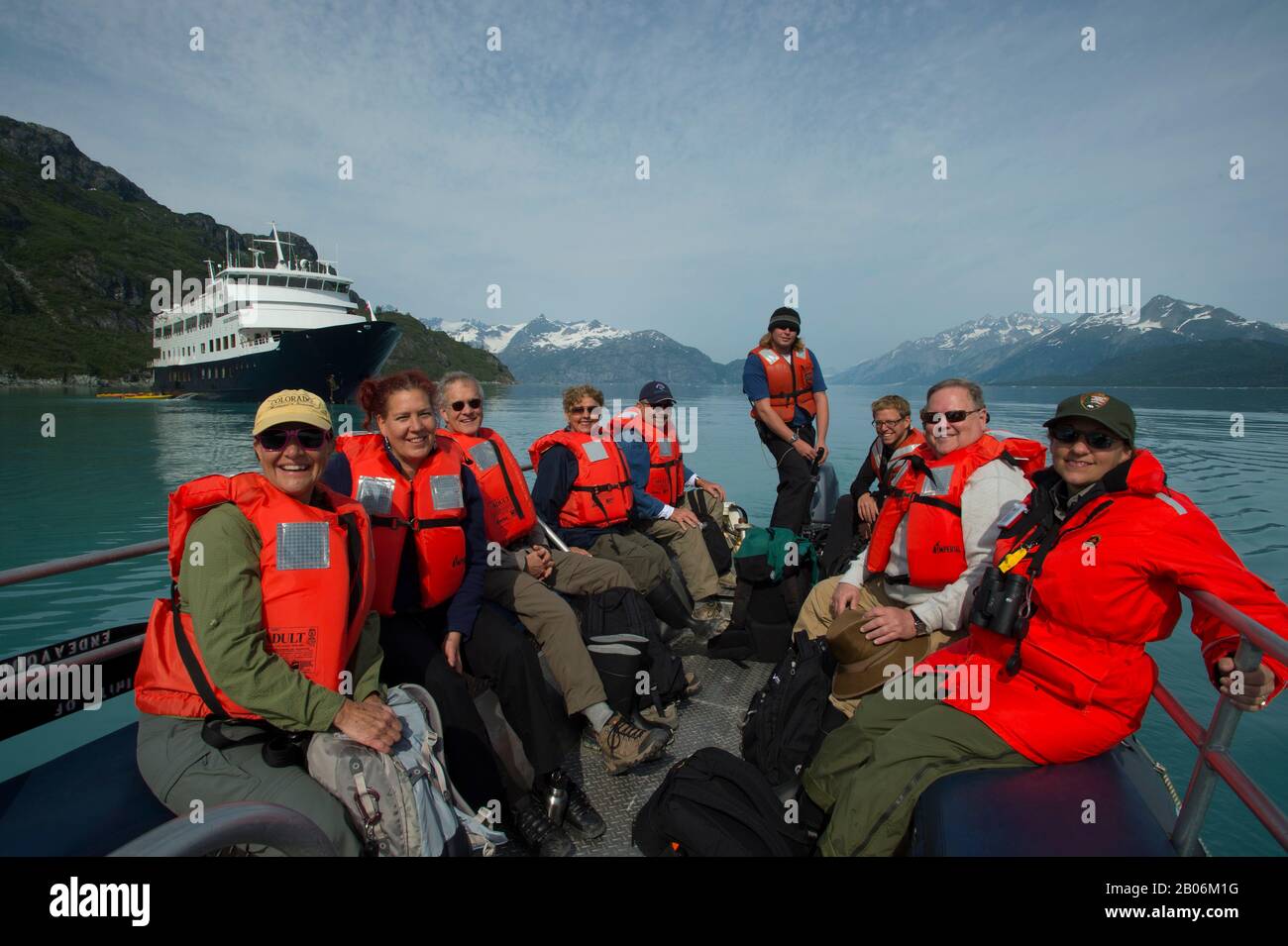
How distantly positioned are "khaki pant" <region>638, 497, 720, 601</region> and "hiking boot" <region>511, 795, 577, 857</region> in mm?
2489

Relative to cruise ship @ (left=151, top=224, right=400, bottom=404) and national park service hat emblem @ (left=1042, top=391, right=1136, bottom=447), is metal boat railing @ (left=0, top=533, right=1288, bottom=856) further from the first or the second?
cruise ship @ (left=151, top=224, right=400, bottom=404)

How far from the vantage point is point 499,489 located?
3.70 m

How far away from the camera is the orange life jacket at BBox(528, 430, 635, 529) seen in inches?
170

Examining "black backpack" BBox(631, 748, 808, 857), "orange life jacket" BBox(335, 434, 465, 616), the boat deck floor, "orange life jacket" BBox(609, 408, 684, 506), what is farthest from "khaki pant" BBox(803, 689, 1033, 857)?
"orange life jacket" BBox(609, 408, 684, 506)

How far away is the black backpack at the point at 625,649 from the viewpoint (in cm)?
320

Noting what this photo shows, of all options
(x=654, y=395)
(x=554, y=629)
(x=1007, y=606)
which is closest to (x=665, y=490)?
(x=654, y=395)

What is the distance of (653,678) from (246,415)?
Answer: 3658 cm

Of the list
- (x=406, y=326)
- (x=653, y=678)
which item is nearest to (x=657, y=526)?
(x=653, y=678)

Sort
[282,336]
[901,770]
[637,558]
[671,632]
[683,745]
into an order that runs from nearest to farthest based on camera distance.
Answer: [901,770]
[683,745]
[637,558]
[671,632]
[282,336]

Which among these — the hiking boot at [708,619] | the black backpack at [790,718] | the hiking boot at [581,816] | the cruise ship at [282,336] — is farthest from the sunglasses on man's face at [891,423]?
the cruise ship at [282,336]

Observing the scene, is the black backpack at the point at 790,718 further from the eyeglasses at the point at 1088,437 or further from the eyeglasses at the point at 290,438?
the eyeglasses at the point at 290,438

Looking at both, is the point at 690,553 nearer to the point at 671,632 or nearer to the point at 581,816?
the point at 671,632

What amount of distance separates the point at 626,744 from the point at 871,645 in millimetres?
1189
